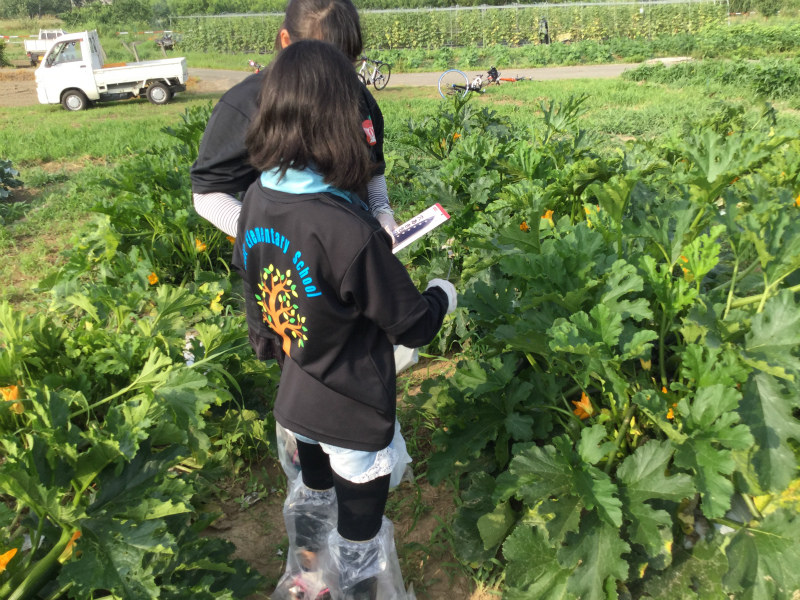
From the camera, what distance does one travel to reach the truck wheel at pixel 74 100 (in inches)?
542

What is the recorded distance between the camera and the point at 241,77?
19375 millimetres

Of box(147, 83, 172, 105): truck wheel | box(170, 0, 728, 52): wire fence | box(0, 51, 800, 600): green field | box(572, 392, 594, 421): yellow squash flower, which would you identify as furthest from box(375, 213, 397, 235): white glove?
box(170, 0, 728, 52): wire fence

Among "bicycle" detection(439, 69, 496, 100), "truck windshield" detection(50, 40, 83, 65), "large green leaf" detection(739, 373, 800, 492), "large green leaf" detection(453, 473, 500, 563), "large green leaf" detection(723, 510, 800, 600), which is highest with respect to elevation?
"truck windshield" detection(50, 40, 83, 65)

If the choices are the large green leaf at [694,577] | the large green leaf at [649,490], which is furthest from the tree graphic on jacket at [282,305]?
the large green leaf at [694,577]

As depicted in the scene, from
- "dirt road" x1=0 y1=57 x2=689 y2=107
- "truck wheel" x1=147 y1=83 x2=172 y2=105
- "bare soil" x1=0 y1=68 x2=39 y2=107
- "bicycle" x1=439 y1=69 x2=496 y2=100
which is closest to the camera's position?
"bicycle" x1=439 y1=69 x2=496 y2=100

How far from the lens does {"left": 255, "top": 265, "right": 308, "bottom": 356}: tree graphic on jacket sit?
1.53 m

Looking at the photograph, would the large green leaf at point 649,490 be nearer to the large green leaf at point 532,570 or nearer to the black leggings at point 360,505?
the large green leaf at point 532,570

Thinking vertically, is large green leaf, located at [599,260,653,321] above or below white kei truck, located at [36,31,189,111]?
below

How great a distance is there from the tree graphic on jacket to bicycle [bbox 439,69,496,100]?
9815 millimetres

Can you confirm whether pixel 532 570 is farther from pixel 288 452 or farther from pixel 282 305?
pixel 282 305

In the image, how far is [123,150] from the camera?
8.46 m

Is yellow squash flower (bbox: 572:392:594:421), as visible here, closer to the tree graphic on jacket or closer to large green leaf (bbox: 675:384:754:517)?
large green leaf (bbox: 675:384:754:517)

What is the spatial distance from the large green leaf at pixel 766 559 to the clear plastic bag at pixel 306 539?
123cm

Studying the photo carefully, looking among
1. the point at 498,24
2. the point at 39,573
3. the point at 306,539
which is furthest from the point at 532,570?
the point at 498,24
